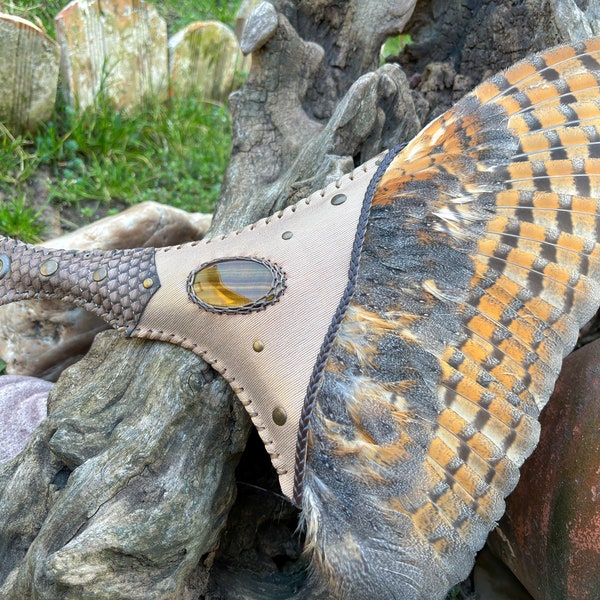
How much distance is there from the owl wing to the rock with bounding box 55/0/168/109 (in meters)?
1.98

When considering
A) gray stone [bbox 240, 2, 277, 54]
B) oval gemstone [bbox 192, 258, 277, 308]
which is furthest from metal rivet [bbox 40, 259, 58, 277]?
gray stone [bbox 240, 2, 277, 54]

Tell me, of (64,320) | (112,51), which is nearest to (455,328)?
(64,320)

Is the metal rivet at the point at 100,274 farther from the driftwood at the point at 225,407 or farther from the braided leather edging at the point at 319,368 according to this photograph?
the braided leather edging at the point at 319,368

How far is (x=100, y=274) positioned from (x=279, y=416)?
0.57m

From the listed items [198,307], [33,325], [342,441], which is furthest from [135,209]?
[342,441]

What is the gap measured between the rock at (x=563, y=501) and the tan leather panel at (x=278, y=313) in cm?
67

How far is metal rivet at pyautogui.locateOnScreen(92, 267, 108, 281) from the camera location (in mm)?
1573

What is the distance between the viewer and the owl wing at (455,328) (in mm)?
1295

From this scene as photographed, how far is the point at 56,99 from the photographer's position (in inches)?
118

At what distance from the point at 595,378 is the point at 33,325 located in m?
1.60

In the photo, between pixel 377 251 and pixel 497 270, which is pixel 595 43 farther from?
pixel 377 251

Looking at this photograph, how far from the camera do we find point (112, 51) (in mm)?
3025

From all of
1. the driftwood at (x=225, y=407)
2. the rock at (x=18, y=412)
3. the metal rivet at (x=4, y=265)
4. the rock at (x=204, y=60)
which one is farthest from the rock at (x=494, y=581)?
the rock at (x=204, y=60)

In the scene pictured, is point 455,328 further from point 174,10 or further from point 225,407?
point 174,10
